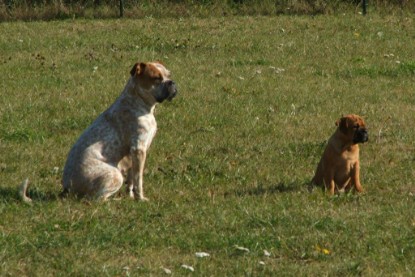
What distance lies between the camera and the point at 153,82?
36.4 ft

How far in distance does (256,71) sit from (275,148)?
Answer: 18.6 ft

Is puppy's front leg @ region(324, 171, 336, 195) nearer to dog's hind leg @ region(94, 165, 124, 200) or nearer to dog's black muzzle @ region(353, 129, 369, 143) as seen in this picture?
dog's black muzzle @ region(353, 129, 369, 143)

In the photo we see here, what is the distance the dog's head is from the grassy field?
1.05m

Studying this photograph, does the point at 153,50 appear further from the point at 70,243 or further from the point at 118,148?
the point at 70,243

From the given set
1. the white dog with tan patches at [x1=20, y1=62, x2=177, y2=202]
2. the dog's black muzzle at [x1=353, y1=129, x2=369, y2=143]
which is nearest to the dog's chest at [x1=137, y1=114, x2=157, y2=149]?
the white dog with tan patches at [x1=20, y1=62, x2=177, y2=202]

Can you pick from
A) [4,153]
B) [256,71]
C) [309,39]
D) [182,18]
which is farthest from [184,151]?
[182,18]

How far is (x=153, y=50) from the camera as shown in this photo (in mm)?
21344

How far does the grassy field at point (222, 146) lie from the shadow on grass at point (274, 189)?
1.1 inches

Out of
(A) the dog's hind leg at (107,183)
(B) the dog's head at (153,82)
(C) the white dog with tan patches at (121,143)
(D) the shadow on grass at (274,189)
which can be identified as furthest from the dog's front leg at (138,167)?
(D) the shadow on grass at (274,189)

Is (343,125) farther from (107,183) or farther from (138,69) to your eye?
(107,183)

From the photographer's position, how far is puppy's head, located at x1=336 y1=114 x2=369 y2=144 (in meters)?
11.1

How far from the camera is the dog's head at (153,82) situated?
36.3ft

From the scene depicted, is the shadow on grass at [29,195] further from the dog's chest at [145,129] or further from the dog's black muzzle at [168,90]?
the dog's black muzzle at [168,90]

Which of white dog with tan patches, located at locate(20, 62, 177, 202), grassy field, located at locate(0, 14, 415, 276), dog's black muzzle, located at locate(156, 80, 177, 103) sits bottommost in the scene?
grassy field, located at locate(0, 14, 415, 276)
